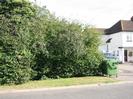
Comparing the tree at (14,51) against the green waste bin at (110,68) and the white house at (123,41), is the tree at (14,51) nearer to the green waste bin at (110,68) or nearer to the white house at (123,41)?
the green waste bin at (110,68)

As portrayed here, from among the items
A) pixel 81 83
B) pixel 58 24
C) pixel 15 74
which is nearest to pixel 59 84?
pixel 81 83

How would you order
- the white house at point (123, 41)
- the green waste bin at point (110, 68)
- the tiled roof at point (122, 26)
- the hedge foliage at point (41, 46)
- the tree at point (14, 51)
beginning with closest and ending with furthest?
the tree at point (14, 51) → the hedge foliage at point (41, 46) → the green waste bin at point (110, 68) → the white house at point (123, 41) → the tiled roof at point (122, 26)

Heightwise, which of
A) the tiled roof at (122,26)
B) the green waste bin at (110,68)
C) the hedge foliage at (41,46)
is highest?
the tiled roof at (122,26)

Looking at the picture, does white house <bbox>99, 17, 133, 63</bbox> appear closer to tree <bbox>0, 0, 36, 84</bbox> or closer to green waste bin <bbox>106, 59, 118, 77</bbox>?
green waste bin <bbox>106, 59, 118, 77</bbox>

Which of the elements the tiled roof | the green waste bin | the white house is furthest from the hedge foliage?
the tiled roof

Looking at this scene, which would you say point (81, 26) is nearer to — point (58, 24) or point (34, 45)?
point (58, 24)

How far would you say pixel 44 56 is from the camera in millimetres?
20516

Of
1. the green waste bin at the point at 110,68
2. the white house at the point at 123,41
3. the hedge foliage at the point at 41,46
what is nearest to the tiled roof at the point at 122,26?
the white house at the point at 123,41

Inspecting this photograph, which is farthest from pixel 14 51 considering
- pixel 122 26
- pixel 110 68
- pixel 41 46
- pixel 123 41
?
pixel 122 26

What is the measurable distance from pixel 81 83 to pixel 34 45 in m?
4.01

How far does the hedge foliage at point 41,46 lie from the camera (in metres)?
17.8

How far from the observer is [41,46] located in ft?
65.1

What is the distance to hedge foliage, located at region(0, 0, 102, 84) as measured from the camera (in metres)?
17.8

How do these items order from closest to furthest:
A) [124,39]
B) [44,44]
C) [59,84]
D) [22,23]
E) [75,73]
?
[59,84], [22,23], [44,44], [75,73], [124,39]
